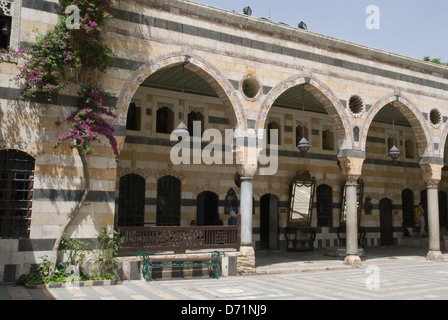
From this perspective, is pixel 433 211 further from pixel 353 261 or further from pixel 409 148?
pixel 409 148

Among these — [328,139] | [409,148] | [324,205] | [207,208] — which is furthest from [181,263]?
[409,148]

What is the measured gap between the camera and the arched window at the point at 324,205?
16906mm

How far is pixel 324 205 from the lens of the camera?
17.1 meters

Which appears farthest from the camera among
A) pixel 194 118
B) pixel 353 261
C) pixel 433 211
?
pixel 194 118

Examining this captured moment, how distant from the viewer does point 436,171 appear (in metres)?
14.5

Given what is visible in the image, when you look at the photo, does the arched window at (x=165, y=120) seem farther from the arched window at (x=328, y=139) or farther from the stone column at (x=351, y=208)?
the arched window at (x=328, y=139)

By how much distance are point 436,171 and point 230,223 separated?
720cm

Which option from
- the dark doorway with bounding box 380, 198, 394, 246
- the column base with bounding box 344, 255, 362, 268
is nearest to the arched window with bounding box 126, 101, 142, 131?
the column base with bounding box 344, 255, 362, 268

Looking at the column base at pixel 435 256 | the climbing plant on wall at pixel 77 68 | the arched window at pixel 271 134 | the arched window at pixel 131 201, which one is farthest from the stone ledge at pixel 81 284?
the column base at pixel 435 256

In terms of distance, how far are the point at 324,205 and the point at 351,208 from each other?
4620mm

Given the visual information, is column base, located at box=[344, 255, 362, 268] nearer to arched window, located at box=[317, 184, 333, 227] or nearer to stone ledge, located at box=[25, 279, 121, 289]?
arched window, located at box=[317, 184, 333, 227]

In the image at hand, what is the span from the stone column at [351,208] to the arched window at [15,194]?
27.9ft
